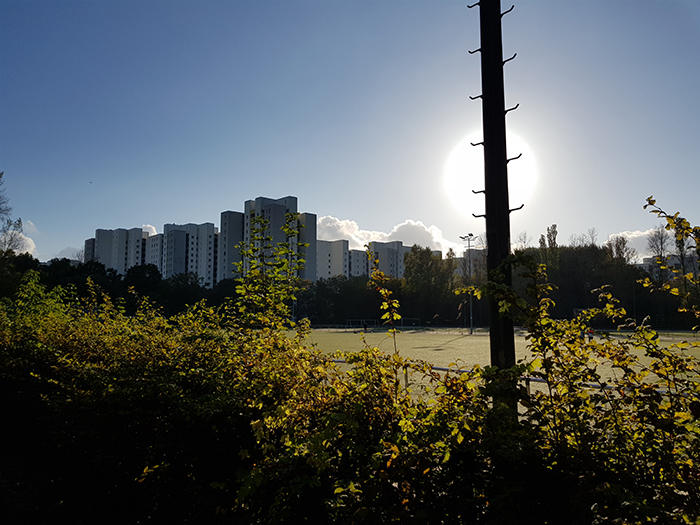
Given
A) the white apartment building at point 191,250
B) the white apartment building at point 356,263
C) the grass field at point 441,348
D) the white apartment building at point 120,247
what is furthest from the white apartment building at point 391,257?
the grass field at point 441,348

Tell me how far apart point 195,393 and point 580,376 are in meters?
2.58

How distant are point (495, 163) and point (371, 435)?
2.04 m

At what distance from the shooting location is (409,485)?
1834mm

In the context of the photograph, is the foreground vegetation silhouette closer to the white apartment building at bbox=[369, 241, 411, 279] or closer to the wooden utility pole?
the wooden utility pole

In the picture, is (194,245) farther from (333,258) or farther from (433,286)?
(433,286)

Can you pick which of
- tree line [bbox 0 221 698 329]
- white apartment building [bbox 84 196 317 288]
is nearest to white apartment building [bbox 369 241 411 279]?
white apartment building [bbox 84 196 317 288]

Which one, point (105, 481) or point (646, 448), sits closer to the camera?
point (646, 448)

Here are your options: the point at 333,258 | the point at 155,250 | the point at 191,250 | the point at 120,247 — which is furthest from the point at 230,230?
the point at 120,247

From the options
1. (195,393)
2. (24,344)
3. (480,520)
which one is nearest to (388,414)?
(480,520)

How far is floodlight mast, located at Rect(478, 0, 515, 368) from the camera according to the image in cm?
296

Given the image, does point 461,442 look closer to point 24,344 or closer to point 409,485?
point 409,485

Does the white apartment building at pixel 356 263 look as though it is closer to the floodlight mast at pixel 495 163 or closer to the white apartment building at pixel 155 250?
the white apartment building at pixel 155 250

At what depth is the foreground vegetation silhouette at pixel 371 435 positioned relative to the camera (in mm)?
1724

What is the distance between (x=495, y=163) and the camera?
10.2 ft
